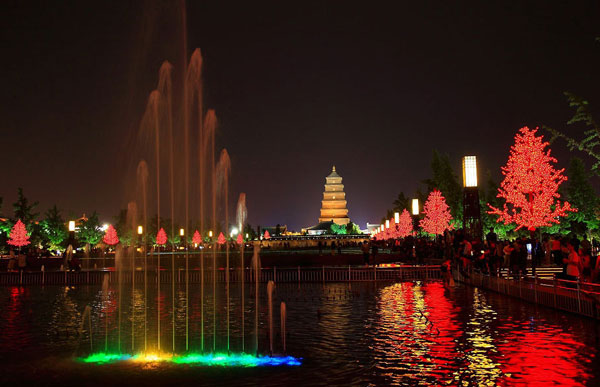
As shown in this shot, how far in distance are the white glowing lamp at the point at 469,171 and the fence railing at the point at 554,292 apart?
284 inches

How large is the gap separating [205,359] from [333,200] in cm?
17199

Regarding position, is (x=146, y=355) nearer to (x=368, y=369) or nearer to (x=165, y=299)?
(x=368, y=369)

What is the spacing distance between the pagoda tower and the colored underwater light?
551ft

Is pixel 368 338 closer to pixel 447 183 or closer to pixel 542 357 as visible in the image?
pixel 542 357

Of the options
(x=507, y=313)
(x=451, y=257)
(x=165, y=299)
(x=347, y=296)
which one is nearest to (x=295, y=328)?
(x=507, y=313)

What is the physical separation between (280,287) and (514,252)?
10.6 m

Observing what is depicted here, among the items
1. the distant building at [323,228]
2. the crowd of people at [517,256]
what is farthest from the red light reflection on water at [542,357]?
the distant building at [323,228]

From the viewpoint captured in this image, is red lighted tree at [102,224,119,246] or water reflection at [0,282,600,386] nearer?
water reflection at [0,282,600,386]

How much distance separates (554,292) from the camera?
1772 cm

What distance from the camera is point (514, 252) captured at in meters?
24.5

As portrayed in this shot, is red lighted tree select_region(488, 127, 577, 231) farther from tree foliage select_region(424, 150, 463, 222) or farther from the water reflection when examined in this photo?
tree foliage select_region(424, 150, 463, 222)

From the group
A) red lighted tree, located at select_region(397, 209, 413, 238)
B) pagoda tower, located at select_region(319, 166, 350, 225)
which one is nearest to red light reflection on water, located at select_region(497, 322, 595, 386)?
red lighted tree, located at select_region(397, 209, 413, 238)

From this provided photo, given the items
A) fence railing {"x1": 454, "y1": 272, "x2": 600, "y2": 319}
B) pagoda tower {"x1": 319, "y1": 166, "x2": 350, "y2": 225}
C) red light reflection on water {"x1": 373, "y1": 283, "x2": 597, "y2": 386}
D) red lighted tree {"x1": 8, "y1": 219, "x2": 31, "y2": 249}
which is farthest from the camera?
pagoda tower {"x1": 319, "y1": 166, "x2": 350, "y2": 225}

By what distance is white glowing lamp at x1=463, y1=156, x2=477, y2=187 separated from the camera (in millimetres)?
30531
